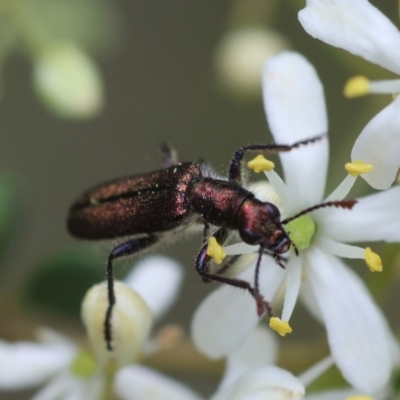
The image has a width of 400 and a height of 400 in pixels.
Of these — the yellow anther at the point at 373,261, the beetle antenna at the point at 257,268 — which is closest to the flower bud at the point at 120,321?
the beetle antenna at the point at 257,268

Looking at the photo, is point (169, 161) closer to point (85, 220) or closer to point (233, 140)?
point (85, 220)

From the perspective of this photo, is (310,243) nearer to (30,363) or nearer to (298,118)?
(298,118)

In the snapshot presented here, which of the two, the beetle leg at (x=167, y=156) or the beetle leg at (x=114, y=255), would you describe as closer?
the beetle leg at (x=114, y=255)

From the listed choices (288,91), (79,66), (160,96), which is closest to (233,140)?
(160,96)

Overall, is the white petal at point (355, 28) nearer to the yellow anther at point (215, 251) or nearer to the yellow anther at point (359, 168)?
the yellow anther at point (359, 168)

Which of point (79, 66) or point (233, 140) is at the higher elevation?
point (79, 66)

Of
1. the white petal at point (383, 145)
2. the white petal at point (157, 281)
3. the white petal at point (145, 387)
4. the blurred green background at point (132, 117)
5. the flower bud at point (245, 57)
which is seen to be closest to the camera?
the white petal at point (383, 145)

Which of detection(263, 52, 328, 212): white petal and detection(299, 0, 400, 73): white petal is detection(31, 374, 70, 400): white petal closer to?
detection(263, 52, 328, 212): white petal
